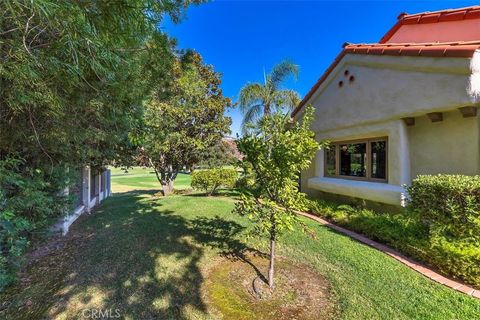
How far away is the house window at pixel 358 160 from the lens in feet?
30.0

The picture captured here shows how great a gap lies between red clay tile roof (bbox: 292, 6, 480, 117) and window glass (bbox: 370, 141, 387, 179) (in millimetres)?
3066

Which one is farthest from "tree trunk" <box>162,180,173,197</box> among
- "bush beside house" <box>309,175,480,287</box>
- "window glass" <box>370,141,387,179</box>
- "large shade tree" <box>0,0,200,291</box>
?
"bush beside house" <box>309,175,480,287</box>

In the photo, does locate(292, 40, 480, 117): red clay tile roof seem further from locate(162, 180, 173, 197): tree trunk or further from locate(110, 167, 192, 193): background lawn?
locate(110, 167, 192, 193): background lawn

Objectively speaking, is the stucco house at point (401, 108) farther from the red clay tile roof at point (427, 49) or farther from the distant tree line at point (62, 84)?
the distant tree line at point (62, 84)

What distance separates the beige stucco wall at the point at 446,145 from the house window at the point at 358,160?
115 cm

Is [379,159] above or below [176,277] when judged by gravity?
above

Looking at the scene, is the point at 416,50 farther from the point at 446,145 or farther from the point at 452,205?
the point at 452,205

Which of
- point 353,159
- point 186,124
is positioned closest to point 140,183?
point 186,124

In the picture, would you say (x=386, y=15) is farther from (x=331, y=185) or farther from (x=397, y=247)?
(x=397, y=247)

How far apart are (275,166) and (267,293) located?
7.48ft

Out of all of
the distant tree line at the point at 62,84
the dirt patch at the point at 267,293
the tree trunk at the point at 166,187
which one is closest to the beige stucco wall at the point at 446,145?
the dirt patch at the point at 267,293

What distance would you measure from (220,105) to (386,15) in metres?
10.6

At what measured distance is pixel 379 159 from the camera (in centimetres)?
922

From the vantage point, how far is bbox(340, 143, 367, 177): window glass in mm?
9938
